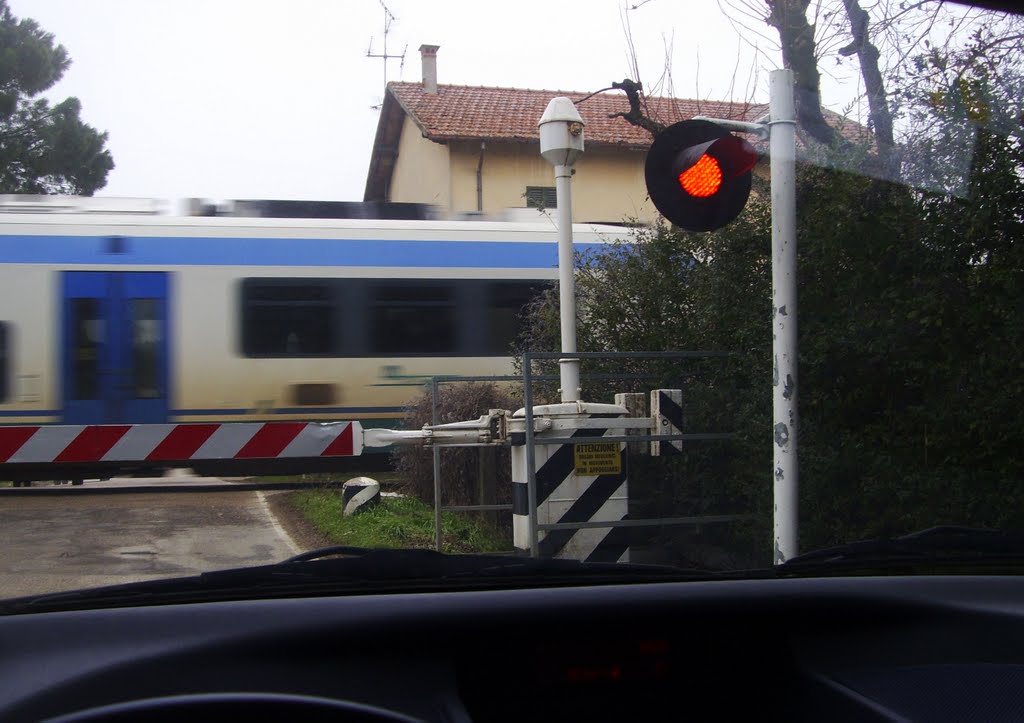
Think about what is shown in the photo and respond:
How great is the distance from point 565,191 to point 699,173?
6.60ft

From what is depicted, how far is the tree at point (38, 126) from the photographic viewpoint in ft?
8.12

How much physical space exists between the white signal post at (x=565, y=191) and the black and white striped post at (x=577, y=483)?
19cm

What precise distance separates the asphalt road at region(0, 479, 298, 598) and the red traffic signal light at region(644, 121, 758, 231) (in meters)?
2.08

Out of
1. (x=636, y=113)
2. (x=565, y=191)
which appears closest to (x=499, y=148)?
(x=565, y=191)

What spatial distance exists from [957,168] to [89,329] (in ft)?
24.9

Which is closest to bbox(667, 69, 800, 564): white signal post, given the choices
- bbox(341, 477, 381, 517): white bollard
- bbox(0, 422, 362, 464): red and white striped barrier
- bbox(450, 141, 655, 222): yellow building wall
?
bbox(450, 141, 655, 222): yellow building wall

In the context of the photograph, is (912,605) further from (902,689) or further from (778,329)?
(778,329)

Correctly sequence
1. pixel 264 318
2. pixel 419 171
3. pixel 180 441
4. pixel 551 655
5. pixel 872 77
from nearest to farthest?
pixel 551 655, pixel 872 77, pixel 419 171, pixel 180 441, pixel 264 318

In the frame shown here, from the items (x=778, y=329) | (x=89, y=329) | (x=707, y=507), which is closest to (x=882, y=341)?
(x=778, y=329)

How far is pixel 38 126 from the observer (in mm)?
2773

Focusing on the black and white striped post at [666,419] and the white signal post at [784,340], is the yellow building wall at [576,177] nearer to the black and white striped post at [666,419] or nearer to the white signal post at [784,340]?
the white signal post at [784,340]

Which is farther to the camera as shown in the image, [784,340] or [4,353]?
[4,353]

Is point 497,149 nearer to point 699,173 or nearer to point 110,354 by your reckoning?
point 699,173

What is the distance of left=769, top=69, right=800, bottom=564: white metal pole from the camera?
4.47 m
